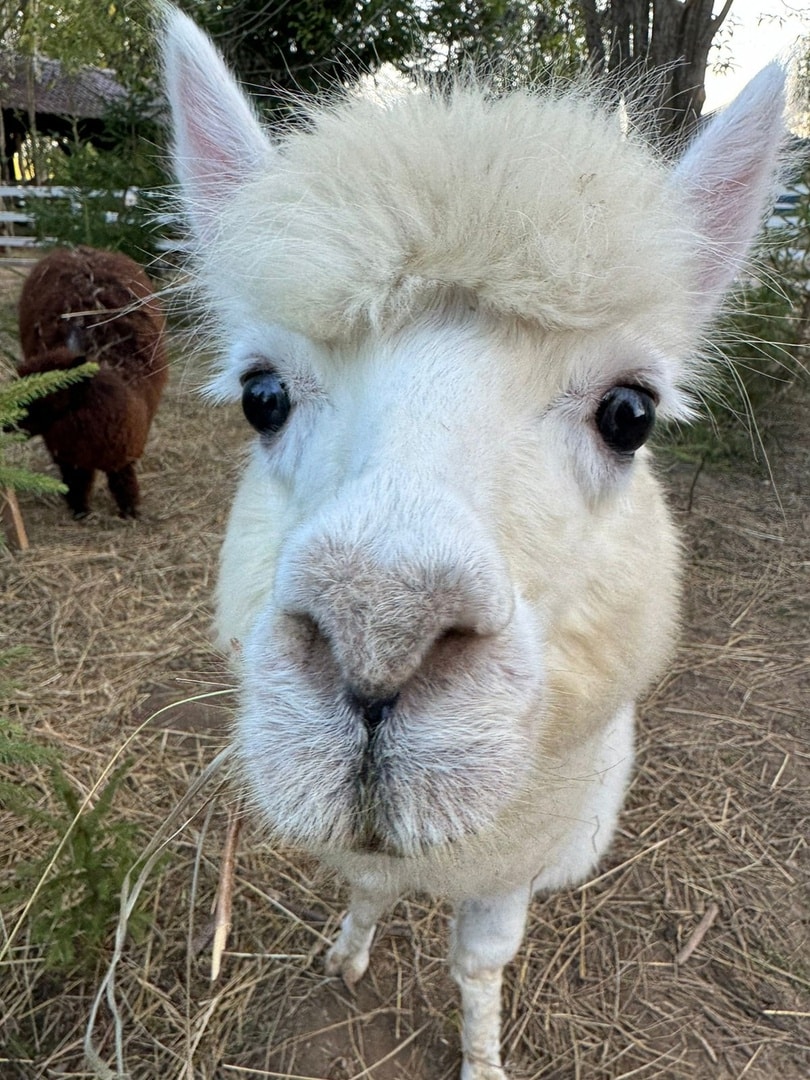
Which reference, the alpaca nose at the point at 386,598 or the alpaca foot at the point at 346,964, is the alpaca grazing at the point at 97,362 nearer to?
the alpaca foot at the point at 346,964

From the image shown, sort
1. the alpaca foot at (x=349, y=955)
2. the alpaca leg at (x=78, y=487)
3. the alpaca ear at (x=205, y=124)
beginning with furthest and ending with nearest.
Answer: the alpaca leg at (x=78, y=487) < the alpaca foot at (x=349, y=955) < the alpaca ear at (x=205, y=124)

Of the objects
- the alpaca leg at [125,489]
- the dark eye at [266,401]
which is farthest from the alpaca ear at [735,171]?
the alpaca leg at [125,489]

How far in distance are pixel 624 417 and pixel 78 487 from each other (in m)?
4.60

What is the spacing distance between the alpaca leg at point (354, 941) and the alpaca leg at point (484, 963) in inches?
11.7

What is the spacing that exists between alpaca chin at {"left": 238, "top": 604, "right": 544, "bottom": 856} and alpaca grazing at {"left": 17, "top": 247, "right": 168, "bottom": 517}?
4.00m

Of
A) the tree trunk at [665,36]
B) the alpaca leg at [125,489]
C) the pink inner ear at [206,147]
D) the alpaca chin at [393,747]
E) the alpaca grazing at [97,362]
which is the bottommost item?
the alpaca leg at [125,489]

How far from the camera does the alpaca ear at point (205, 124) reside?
5.29 feet

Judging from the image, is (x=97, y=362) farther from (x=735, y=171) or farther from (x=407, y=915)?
(x=735, y=171)

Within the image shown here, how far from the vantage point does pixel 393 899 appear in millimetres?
2059

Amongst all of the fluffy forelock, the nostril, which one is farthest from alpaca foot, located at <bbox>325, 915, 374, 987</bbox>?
the fluffy forelock

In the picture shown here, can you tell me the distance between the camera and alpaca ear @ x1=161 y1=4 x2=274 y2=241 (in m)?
1.61

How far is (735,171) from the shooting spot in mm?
1534

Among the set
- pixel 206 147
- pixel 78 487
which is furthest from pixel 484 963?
pixel 78 487

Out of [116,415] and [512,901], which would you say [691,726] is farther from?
[116,415]
